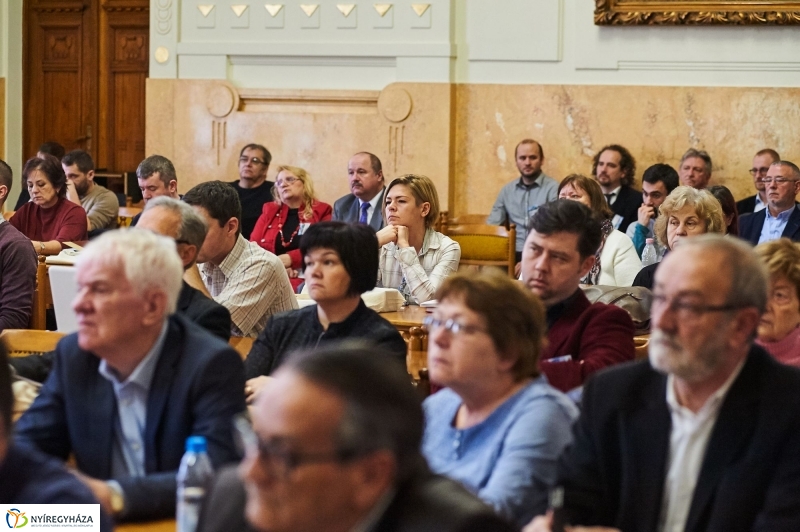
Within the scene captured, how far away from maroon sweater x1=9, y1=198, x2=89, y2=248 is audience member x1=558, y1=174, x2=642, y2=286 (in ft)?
10.0

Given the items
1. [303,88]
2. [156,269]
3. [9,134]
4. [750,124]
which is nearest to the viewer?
[156,269]

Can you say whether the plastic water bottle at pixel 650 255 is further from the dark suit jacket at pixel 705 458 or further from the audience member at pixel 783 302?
the dark suit jacket at pixel 705 458

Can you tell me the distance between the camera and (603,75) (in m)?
9.30

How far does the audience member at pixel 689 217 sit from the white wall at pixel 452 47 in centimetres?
426

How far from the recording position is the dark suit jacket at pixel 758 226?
777 cm

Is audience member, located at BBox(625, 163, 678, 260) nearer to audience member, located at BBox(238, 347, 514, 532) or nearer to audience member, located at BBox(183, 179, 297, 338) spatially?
audience member, located at BBox(183, 179, 297, 338)

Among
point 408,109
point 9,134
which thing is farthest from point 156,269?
point 9,134

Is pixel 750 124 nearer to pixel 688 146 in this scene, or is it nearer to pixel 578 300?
pixel 688 146

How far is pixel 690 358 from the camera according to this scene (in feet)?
7.19

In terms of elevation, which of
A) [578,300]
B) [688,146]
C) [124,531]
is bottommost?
[124,531]

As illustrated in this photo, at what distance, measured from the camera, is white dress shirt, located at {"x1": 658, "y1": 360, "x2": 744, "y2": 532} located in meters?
2.21

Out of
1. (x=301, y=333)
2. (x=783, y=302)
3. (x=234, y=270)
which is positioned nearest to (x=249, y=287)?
(x=234, y=270)

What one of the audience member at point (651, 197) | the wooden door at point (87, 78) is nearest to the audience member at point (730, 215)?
the audience member at point (651, 197)

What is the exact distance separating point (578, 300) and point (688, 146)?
242 inches
